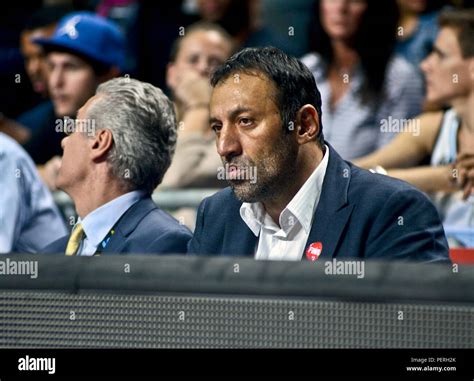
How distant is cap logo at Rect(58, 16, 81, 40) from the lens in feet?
15.7

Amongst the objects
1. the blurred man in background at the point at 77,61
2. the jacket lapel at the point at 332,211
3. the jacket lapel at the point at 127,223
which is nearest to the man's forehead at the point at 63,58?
the blurred man in background at the point at 77,61

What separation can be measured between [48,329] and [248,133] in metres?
0.69

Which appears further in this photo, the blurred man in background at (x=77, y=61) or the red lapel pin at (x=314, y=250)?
the blurred man in background at (x=77, y=61)

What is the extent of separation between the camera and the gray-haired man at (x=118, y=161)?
121 inches

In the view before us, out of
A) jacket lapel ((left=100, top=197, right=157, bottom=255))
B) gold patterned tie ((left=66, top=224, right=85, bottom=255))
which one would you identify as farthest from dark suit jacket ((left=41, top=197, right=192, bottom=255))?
gold patterned tie ((left=66, top=224, right=85, bottom=255))

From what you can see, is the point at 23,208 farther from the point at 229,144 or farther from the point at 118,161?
the point at 229,144

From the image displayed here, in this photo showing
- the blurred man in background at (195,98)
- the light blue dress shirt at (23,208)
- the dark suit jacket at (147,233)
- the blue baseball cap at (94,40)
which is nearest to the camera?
the dark suit jacket at (147,233)

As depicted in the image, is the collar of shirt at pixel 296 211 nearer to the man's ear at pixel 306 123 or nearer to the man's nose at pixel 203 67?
the man's ear at pixel 306 123

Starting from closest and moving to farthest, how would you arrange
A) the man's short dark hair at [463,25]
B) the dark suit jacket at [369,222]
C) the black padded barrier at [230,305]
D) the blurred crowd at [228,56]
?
the black padded barrier at [230,305] < the dark suit jacket at [369,222] < the blurred crowd at [228,56] < the man's short dark hair at [463,25]

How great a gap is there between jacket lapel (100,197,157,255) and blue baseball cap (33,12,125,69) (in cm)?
172

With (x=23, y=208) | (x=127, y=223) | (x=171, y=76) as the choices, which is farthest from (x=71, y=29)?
(x=127, y=223)

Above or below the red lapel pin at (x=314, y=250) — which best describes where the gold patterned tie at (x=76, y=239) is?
below
